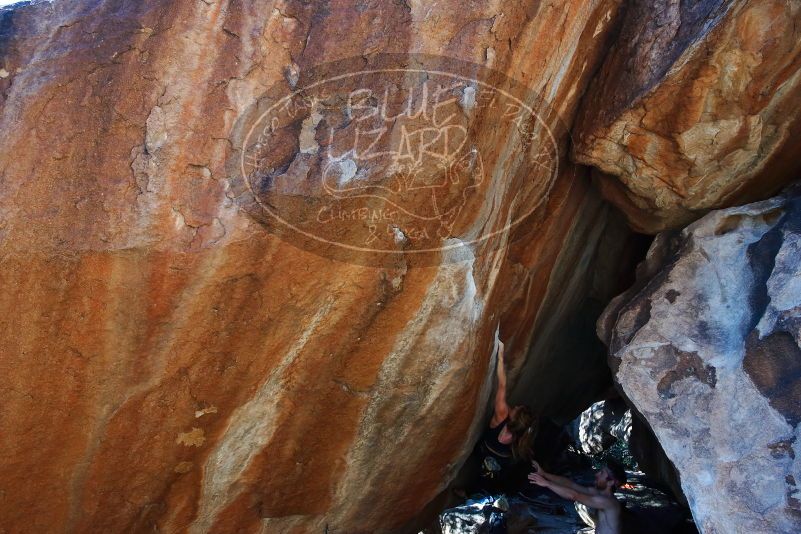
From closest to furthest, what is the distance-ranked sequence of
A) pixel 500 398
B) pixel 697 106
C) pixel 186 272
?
pixel 186 272 < pixel 697 106 < pixel 500 398

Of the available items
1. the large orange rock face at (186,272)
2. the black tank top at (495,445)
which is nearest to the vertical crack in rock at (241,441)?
the large orange rock face at (186,272)

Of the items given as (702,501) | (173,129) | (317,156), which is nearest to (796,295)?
(702,501)

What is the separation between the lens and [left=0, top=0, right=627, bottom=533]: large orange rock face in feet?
7.93

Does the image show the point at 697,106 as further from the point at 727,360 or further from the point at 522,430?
the point at 522,430

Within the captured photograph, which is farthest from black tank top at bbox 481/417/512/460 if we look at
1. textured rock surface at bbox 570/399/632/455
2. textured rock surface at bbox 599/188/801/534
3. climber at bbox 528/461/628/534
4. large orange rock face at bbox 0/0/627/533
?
textured rock surface at bbox 570/399/632/455

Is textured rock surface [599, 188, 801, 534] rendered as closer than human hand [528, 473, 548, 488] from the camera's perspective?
Yes

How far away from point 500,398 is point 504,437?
0.28m

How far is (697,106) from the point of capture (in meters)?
2.80

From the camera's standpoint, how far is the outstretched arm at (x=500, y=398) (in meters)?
3.91

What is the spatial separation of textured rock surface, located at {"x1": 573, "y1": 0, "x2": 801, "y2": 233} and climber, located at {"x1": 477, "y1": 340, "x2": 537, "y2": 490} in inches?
52.4

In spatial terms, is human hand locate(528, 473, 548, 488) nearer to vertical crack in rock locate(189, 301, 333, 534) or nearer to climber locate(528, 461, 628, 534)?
climber locate(528, 461, 628, 534)

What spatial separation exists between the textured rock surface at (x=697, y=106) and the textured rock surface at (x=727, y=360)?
19 centimetres

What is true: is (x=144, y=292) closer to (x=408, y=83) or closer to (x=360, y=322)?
(x=360, y=322)

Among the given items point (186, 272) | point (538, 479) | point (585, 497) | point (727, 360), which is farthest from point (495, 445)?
point (186, 272)
